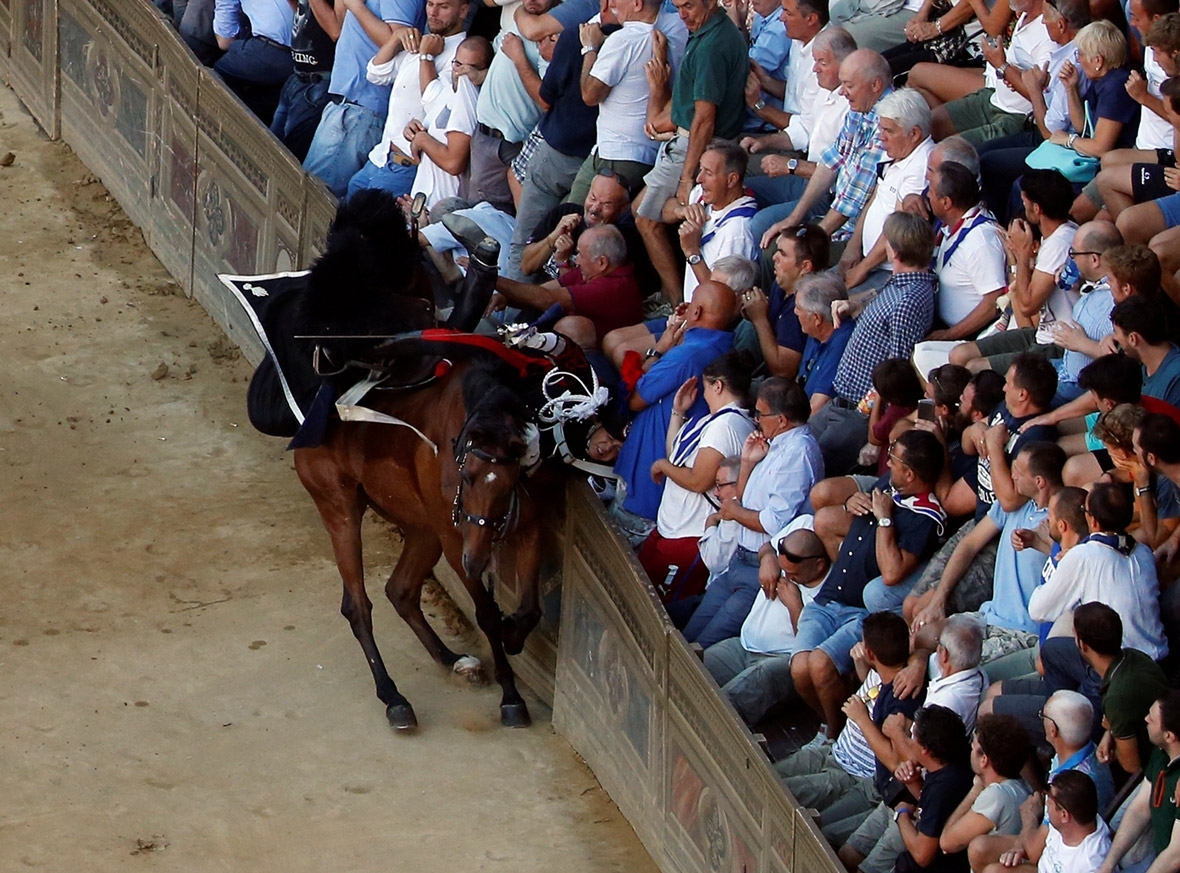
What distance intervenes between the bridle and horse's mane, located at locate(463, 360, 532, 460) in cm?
4

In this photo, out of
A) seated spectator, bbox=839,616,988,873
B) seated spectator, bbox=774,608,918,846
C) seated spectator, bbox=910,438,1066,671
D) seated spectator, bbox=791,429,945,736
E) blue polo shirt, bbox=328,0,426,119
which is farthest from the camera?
blue polo shirt, bbox=328,0,426,119

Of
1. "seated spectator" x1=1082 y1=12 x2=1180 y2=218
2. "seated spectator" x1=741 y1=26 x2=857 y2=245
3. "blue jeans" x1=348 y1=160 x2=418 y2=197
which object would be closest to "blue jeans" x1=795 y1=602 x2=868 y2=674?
"seated spectator" x1=1082 y1=12 x2=1180 y2=218

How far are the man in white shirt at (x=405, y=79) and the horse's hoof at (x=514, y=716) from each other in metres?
3.81

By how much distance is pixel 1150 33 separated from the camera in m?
8.60

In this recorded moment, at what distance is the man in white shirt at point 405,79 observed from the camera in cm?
1209

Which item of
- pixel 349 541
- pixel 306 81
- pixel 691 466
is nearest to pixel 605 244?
pixel 691 466

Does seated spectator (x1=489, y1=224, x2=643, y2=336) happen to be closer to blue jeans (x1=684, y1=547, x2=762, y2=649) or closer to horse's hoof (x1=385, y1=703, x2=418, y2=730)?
blue jeans (x1=684, y1=547, x2=762, y2=649)

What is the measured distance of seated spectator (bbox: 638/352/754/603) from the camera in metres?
8.99

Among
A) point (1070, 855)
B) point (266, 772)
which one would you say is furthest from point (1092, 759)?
point (266, 772)

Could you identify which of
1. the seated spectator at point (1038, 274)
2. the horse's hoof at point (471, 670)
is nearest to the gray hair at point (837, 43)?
the seated spectator at point (1038, 274)

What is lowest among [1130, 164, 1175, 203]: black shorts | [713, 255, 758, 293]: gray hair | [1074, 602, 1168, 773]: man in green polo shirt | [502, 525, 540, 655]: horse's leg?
[502, 525, 540, 655]: horse's leg

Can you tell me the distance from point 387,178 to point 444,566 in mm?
2902

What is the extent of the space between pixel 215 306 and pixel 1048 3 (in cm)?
660

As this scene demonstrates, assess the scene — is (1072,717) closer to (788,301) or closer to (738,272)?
(788,301)
